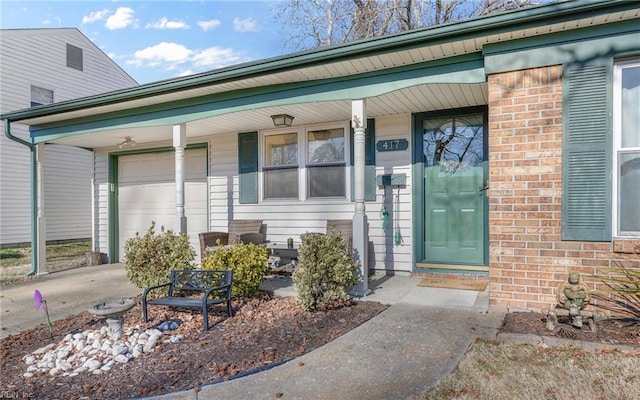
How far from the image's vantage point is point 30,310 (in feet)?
16.7

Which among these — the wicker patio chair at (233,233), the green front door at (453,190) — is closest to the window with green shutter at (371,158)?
the green front door at (453,190)

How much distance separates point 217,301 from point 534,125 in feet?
12.0

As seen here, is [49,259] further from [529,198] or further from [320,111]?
[529,198]

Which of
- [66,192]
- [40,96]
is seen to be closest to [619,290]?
[66,192]

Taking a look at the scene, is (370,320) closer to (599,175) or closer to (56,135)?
(599,175)

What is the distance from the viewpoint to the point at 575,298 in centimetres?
341

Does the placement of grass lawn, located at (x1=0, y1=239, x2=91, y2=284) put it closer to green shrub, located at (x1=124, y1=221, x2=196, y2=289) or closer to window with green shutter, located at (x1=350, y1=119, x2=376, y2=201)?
green shrub, located at (x1=124, y1=221, x2=196, y2=289)

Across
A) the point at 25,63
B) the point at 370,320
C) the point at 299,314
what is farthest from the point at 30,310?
the point at 25,63

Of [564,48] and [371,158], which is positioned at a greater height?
[564,48]

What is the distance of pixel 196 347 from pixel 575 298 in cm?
330

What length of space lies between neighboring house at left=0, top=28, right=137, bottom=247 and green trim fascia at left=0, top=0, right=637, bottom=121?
648 centimetres

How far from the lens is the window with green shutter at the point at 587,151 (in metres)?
3.69

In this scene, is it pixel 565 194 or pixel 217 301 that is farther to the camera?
pixel 217 301

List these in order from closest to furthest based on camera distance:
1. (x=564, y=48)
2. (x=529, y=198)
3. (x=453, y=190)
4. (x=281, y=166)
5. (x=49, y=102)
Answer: (x=564, y=48), (x=529, y=198), (x=453, y=190), (x=281, y=166), (x=49, y=102)
